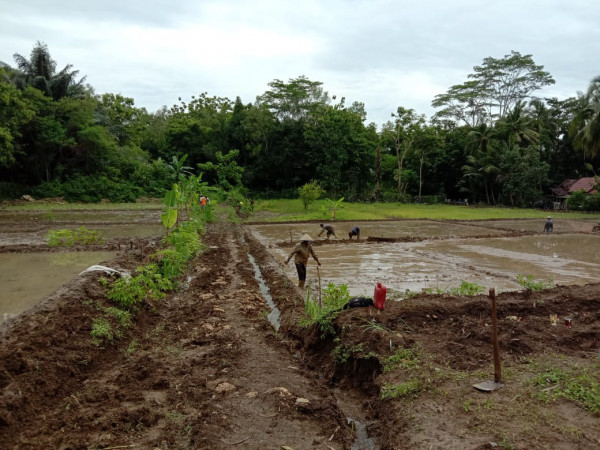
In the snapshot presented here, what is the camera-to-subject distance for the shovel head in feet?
14.3

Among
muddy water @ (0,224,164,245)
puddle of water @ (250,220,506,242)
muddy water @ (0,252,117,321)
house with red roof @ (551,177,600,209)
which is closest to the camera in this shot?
muddy water @ (0,252,117,321)

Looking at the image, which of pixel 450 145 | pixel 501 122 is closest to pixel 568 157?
pixel 501 122

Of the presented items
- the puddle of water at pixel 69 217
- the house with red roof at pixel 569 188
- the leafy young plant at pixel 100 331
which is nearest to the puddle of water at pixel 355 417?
the leafy young plant at pixel 100 331

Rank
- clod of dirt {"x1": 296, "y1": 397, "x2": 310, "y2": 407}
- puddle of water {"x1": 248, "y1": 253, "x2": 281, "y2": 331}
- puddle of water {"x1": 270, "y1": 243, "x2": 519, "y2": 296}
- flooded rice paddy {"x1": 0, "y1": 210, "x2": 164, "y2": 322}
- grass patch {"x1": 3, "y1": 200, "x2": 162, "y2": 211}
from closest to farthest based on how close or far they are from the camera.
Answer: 1. clod of dirt {"x1": 296, "y1": 397, "x2": 310, "y2": 407}
2. puddle of water {"x1": 248, "y1": 253, "x2": 281, "y2": 331}
3. flooded rice paddy {"x1": 0, "y1": 210, "x2": 164, "y2": 322}
4. puddle of water {"x1": 270, "y1": 243, "x2": 519, "y2": 296}
5. grass patch {"x1": 3, "y1": 200, "x2": 162, "y2": 211}

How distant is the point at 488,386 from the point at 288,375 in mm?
2407

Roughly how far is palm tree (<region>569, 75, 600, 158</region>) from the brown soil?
1159 inches

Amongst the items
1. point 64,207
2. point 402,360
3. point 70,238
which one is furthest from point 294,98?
point 402,360

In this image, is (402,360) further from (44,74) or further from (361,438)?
(44,74)

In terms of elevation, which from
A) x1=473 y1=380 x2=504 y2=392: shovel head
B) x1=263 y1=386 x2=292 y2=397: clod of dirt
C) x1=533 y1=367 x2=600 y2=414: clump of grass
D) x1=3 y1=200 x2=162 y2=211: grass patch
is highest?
x1=3 y1=200 x2=162 y2=211: grass patch

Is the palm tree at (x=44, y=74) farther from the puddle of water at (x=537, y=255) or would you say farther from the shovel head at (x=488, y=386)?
the shovel head at (x=488, y=386)

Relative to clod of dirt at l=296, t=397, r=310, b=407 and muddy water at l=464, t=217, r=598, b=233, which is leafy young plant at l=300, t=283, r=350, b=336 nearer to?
clod of dirt at l=296, t=397, r=310, b=407

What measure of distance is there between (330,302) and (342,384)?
1.84 m

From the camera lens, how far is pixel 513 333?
5.94 m

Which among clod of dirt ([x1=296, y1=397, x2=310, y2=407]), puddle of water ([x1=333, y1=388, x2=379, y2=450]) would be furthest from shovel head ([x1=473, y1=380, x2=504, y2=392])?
clod of dirt ([x1=296, y1=397, x2=310, y2=407])
